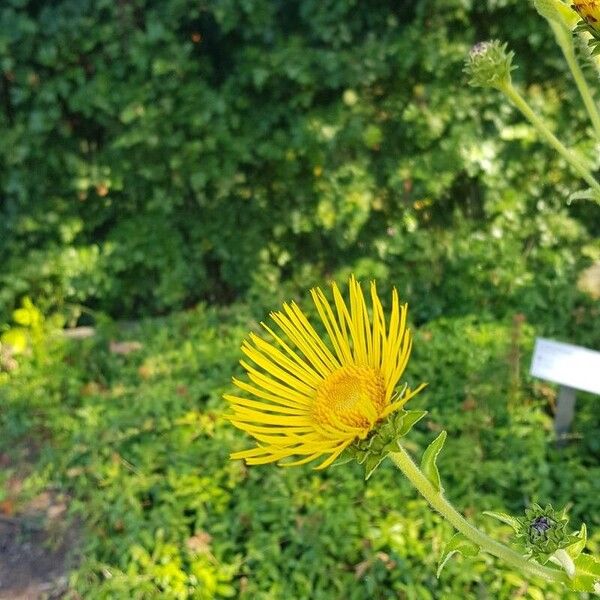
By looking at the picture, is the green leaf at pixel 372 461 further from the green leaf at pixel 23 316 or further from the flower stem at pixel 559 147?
the green leaf at pixel 23 316

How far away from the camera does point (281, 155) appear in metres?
3.26

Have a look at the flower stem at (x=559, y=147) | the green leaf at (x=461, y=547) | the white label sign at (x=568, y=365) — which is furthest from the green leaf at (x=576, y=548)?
the white label sign at (x=568, y=365)

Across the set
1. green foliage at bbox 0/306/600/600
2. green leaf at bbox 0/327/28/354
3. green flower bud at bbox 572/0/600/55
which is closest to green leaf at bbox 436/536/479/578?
green flower bud at bbox 572/0/600/55

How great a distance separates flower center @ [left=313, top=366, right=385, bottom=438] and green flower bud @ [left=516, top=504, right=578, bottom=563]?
0.95 feet

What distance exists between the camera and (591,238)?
3330 millimetres

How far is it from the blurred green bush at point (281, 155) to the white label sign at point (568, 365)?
77cm

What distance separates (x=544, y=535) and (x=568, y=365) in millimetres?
1223

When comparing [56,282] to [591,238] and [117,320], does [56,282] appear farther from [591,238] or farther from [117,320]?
[591,238]

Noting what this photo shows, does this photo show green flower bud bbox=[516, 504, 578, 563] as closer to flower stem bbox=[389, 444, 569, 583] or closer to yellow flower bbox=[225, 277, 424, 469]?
flower stem bbox=[389, 444, 569, 583]

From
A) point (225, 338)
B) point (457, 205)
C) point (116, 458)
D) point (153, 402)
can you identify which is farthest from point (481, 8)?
point (116, 458)

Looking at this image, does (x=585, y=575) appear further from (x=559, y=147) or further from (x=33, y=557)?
(x=33, y=557)

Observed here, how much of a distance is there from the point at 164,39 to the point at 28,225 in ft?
3.28

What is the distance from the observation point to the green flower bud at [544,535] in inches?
37.0

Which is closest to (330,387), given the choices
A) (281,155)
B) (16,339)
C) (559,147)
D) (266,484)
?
(559,147)
